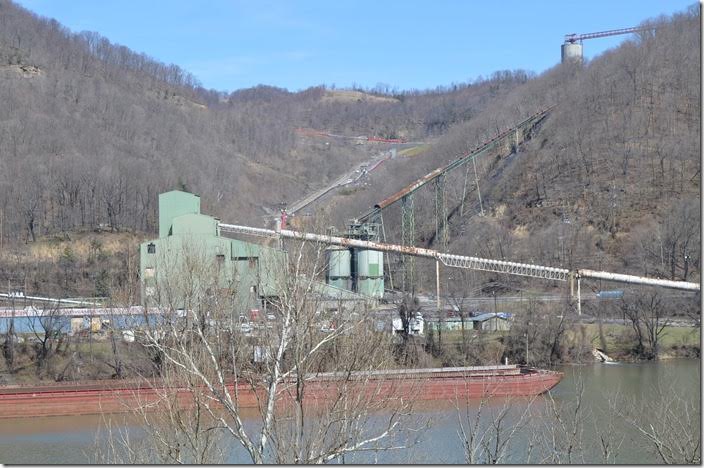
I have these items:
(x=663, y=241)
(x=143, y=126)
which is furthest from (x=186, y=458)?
(x=143, y=126)

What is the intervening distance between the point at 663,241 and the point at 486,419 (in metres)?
32.4

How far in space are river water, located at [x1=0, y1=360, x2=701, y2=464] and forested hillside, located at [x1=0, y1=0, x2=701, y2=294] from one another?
20304 mm

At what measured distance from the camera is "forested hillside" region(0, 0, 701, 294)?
61938 millimetres

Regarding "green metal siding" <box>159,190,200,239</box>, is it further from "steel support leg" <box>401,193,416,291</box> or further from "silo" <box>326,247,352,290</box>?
"steel support leg" <box>401,193,416,291</box>

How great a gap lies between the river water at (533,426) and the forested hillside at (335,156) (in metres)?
20.3

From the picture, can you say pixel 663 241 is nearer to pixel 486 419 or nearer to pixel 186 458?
pixel 486 419

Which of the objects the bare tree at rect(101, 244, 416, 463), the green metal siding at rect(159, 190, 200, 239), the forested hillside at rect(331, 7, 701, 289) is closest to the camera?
the bare tree at rect(101, 244, 416, 463)

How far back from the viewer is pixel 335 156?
389ft

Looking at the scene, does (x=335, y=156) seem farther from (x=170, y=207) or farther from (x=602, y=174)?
(x=170, y=207)

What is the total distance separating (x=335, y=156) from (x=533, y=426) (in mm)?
99705

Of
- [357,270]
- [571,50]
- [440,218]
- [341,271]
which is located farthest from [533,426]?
[571,50]

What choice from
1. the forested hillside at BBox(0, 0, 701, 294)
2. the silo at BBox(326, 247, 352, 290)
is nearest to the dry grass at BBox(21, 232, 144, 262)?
the forested hillside at BBox(0, 0, 701, 294)

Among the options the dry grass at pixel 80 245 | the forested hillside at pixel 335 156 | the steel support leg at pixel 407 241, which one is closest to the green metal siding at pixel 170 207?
the forested hillside at pixel 335 156

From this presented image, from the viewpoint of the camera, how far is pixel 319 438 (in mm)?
13305
